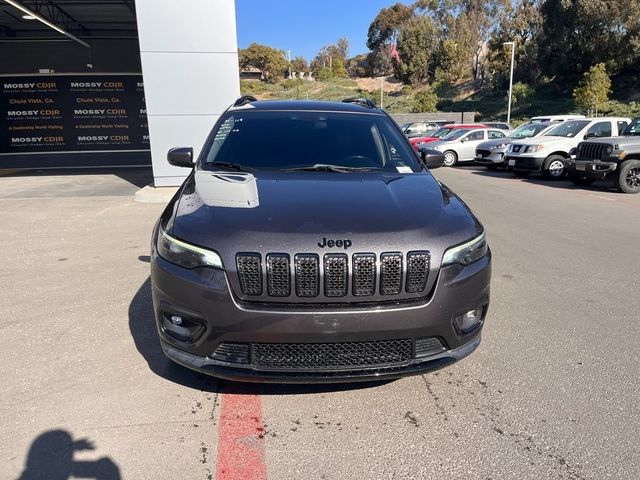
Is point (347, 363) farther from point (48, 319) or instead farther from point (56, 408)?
point (48, 319)

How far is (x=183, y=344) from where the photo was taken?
274 cm

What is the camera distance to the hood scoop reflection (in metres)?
3.00

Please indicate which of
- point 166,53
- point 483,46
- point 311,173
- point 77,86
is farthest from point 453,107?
point 311,173

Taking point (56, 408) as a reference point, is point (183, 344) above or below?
above

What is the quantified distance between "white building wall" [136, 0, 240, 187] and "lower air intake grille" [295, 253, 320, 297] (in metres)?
8.41

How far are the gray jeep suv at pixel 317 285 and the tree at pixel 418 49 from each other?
65.3 meters

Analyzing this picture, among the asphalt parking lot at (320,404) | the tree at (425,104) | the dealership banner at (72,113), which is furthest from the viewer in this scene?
the tree at (425,104)

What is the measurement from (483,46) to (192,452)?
2687 inches

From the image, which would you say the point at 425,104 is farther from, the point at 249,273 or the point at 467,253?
the point at 249,273

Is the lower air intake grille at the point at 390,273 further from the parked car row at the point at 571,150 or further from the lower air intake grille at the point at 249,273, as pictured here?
the parked car row at the point at 571,150

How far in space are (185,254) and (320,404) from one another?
1207 mm

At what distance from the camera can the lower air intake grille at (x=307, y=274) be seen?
2.56 metres

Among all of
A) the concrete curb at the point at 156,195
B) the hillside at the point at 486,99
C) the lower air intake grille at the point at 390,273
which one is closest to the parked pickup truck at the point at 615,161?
the concrete curb at the point at 156,195

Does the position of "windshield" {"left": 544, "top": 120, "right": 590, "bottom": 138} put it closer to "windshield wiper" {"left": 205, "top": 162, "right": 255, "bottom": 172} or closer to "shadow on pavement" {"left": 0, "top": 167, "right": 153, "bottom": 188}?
"shadow on pavement" {"left": 0, "top": 167, "right": 153, "bottom": 188}
